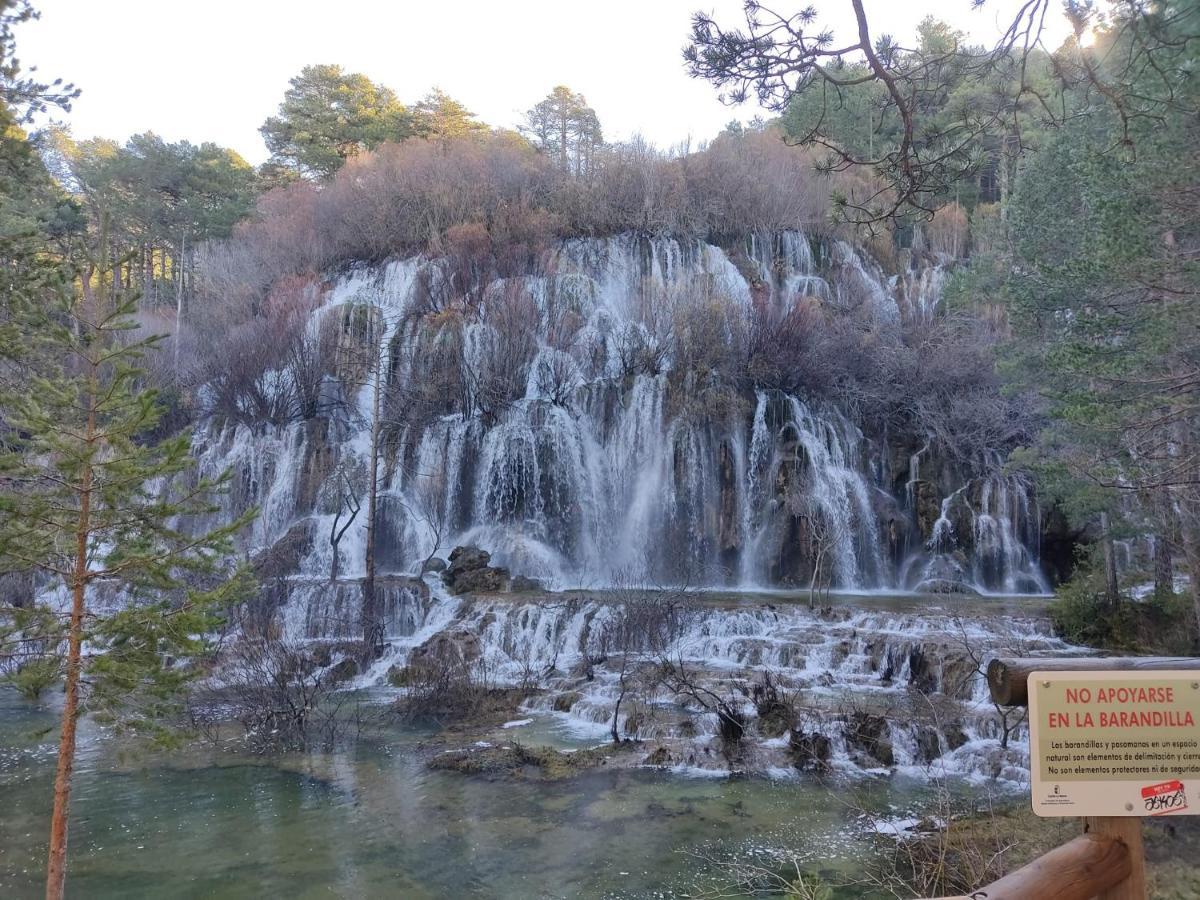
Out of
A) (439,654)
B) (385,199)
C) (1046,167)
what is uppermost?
(385,199)

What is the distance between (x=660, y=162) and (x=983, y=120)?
27.8 metres

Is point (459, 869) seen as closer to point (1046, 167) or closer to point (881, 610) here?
point (881, 610)

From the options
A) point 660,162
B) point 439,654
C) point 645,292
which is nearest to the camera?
point 439,654

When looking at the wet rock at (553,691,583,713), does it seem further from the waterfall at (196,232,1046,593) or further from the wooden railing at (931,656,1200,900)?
the wooden railing at (931,656,1200,900)

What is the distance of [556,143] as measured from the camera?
47688 mm

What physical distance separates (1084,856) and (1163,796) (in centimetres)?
26

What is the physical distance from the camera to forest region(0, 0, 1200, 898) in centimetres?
630

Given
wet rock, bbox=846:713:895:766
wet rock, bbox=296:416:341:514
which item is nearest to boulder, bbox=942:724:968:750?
wet rock, bbox=846:713:895:766

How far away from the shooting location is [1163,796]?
215 cm

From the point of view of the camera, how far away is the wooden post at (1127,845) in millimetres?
2275

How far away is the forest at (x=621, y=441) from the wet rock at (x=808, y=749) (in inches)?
2.3

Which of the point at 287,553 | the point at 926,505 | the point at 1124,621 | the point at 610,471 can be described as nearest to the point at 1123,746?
the point at 1124,621

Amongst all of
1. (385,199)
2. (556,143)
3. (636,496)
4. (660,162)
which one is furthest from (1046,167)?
(556,143)

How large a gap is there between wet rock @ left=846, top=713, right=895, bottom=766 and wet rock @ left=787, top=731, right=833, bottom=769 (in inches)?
12.3
